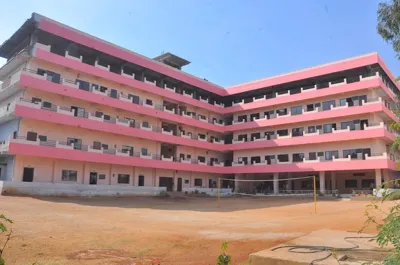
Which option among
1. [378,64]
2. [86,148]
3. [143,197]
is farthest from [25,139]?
[378,64]

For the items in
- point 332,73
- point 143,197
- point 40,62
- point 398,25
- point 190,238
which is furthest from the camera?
point 332,73

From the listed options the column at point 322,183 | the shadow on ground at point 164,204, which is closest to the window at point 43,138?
the shadow on ground at point 164,204

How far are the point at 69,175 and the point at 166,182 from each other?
1539 cm

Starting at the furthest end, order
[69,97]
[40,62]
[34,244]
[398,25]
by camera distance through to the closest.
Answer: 1. [69,97]
2. [40,62]
3. [398,25]
4. [34,244]

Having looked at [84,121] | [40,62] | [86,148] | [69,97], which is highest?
[40,62]

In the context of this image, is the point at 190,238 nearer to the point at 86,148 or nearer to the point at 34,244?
the point at 34,244

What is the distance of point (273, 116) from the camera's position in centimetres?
5150

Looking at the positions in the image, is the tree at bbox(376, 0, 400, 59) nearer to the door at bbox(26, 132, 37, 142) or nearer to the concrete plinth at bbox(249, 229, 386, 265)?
the concrete plinth at bbox(249, 229, 386, 265)

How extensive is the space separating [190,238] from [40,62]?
30.8 metres

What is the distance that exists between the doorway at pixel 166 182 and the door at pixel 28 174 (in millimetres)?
18165

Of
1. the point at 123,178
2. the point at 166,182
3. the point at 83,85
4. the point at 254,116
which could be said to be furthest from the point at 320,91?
the point at 83,85

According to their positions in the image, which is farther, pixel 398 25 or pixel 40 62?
pixel 40 62

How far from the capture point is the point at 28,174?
3288cm

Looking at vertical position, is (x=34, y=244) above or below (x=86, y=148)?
below
